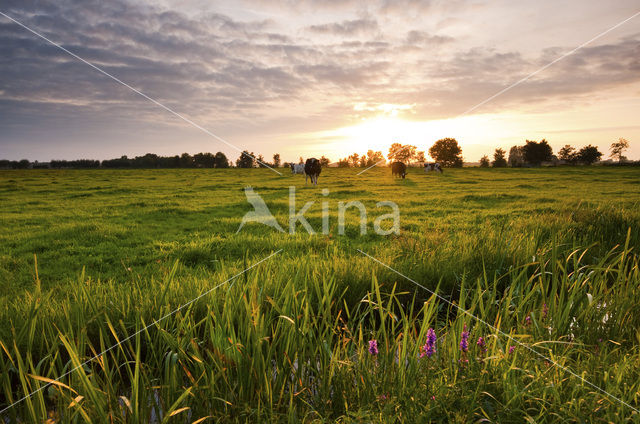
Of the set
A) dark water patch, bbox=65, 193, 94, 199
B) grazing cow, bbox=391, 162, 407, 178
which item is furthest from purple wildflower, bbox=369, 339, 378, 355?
grazing cow, bbox=391, 162, 407, 178

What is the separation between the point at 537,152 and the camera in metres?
51.0

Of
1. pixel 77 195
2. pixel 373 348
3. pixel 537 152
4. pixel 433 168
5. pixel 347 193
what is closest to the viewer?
pixel 373 348

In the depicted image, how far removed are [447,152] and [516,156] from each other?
9.27 metres

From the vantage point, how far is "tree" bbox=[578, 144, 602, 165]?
1426 inches

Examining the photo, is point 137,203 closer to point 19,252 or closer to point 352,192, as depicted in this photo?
point 19,252

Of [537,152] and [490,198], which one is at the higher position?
[537,152]

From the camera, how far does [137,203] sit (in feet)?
50.4

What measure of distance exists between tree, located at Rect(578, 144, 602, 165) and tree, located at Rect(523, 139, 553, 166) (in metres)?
9.53

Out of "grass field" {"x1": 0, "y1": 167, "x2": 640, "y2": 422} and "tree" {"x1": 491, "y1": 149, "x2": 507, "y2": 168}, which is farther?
"tree" {"x1": 491, "y1": 149, "x2": 507, "y2": 168}

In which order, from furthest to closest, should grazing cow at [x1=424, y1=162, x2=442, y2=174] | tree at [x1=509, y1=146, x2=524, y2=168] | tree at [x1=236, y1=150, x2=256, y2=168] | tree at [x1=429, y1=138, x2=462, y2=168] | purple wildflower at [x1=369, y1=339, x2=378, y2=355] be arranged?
grazing cow at [x1=424, y1=162, x2=442, y2=174] → tree at [x1=429, y1=138, x2=462, y2=168] → tree at [x1=509, y1=146, x2=524, y2=168] → tree at [x1=236, y1=150, x2=256, y2=168] → purple wildflower at [x1=369, y1=339, x2=378, y2=355]

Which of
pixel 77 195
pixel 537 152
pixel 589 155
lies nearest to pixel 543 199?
pixel 77 195

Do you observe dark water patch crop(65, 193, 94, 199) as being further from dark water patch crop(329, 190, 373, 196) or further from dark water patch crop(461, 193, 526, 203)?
dark water patch crop(461, 193, 526, 203)

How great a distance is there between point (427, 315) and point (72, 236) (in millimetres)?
10371

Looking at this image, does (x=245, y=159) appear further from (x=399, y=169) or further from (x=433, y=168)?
(x=433, y=168)
